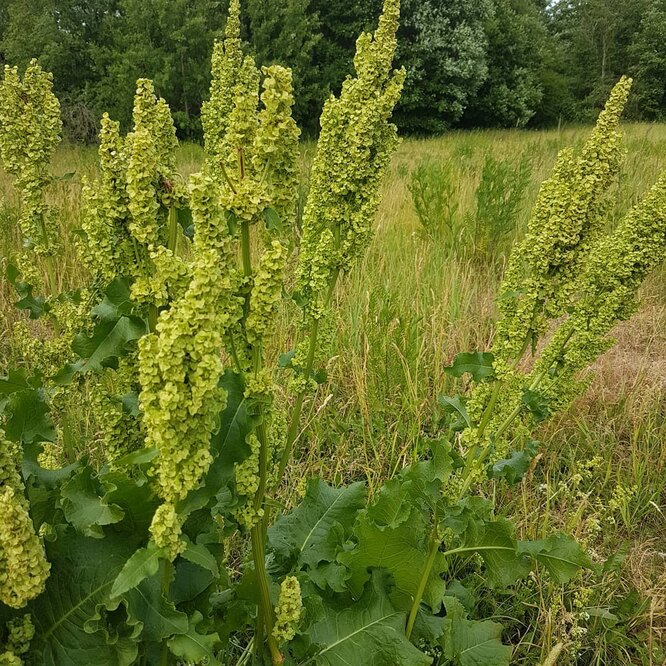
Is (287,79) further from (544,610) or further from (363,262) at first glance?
(363,262)

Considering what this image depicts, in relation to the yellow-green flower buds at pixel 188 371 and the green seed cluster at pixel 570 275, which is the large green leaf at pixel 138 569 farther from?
the green seed cluster at pixel 570 275

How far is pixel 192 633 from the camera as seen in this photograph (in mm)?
1421

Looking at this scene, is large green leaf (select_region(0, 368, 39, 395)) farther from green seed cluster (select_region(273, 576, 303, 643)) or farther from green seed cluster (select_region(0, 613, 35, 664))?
green seed cluster (select_region(273, 576, 303, 643))

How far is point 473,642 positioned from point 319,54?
31.0 meters

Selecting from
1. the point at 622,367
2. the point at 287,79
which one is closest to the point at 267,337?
the point at 287,79

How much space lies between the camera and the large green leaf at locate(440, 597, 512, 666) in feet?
6.47

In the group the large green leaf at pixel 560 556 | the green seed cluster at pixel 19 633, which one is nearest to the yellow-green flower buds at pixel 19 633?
the green seed cluster at pixel 19 633

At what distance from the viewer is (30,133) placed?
241 cm

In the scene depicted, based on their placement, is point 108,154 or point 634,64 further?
point 634,64

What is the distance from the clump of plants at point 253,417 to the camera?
1.23 m

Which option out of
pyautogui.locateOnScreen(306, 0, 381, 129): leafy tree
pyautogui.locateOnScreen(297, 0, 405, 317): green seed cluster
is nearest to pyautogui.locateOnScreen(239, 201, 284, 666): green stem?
pyautogui.locateOnScreen(297, 0, 405, 317): green seed cluster

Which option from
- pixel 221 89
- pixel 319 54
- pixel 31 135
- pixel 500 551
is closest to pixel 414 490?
pixel 500 551

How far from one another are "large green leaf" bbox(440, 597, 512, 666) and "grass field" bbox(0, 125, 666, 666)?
33 cm

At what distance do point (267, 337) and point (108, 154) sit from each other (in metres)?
0.64
